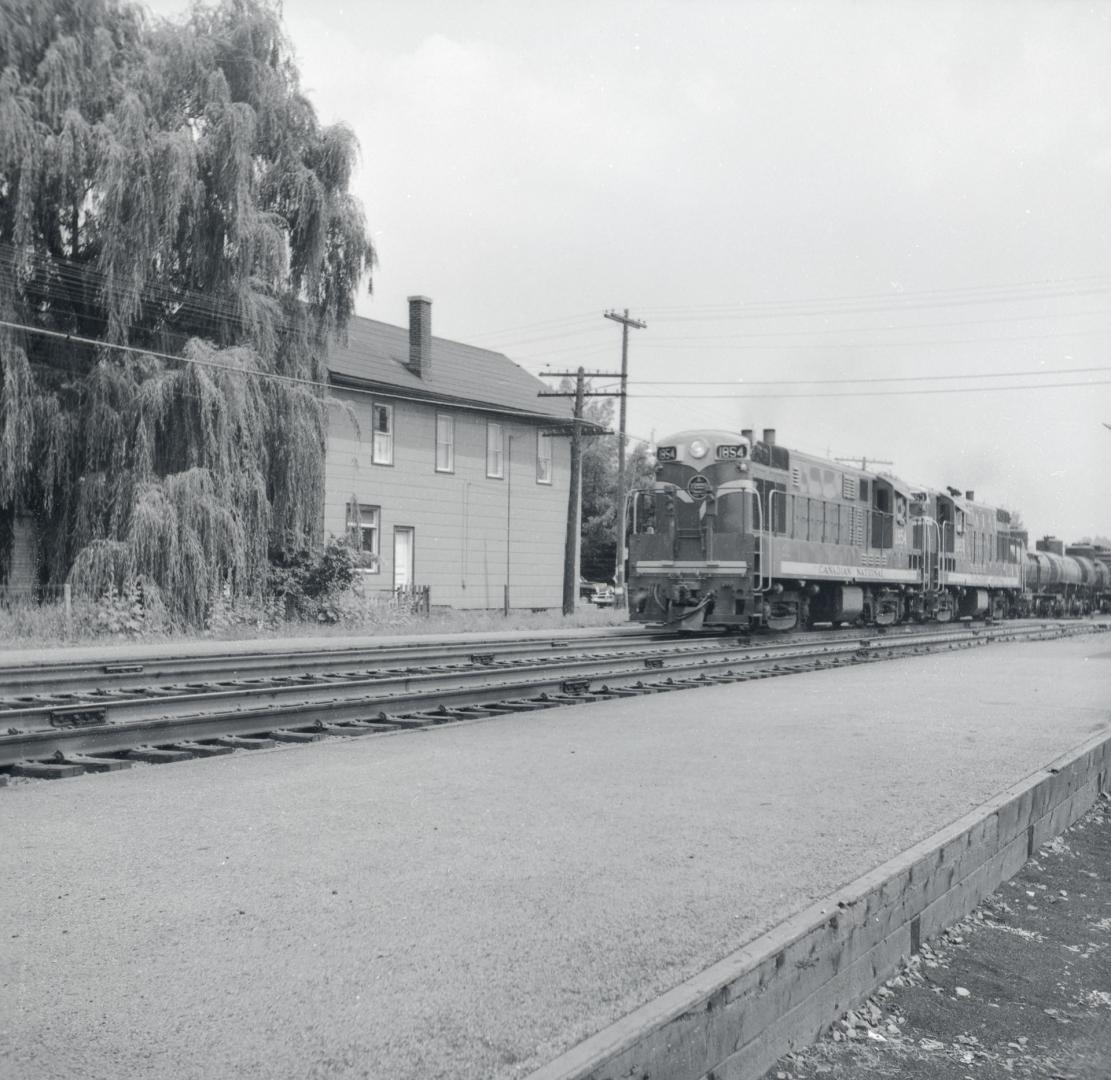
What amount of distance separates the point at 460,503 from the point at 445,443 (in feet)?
6.02

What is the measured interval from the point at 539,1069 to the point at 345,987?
807 millimetres

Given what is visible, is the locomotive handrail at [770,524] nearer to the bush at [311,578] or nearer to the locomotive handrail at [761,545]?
the locomotive handrail at [761,545]

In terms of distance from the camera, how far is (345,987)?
366 centimetres

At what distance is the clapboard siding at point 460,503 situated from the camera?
3170cm

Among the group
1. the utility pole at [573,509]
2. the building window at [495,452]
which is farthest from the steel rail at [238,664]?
the building window at [495,452]

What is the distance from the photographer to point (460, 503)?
35062 mm

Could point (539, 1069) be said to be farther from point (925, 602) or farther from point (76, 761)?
point (925, 602)

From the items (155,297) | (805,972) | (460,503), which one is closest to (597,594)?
(460,503)

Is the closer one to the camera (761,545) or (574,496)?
(761,545)

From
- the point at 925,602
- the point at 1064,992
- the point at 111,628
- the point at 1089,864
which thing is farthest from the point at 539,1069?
the point at 925,602

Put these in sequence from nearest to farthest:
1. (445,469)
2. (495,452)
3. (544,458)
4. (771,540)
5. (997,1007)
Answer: (997,1007), (771,540), (445,469), (495,452), (544,458)

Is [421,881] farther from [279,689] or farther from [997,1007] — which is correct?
[279,689]

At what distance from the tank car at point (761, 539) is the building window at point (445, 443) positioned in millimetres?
12388

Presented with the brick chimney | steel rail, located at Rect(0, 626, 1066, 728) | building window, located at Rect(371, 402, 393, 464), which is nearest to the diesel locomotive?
steel rail, located at Rect(0, 626, 1066, 728)
